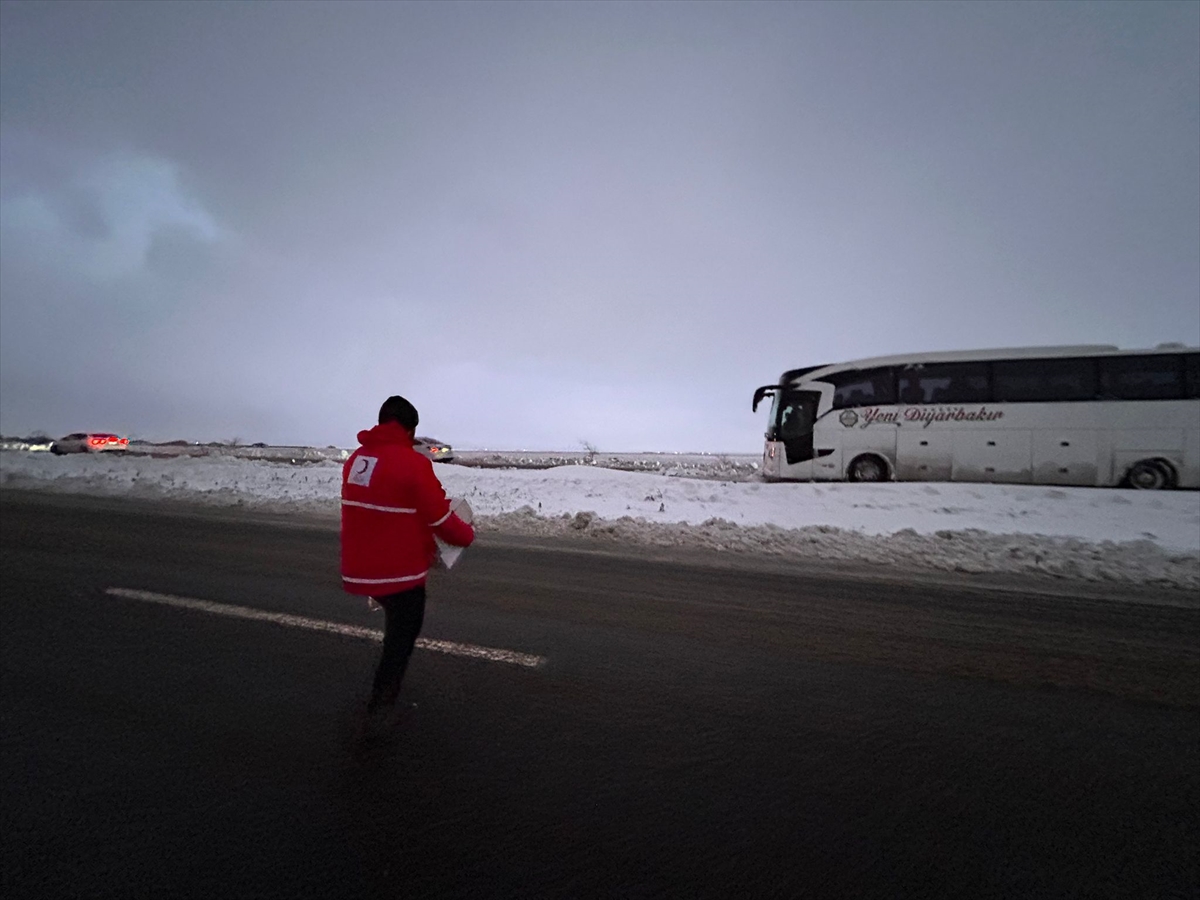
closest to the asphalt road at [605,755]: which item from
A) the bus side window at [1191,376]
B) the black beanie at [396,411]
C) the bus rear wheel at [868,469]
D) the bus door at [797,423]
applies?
the black beanie at [396,411]

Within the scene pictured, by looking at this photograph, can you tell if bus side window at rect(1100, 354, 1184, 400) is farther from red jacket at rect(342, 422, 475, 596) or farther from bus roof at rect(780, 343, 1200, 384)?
red jacket at rect(342, 422, 475, 596)

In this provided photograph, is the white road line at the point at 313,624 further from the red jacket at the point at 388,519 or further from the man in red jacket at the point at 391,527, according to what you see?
the red jacket at the point at 388,519

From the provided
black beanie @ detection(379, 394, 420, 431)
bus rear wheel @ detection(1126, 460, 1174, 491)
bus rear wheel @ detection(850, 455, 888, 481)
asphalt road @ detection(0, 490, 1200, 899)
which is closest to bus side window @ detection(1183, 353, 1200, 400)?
bus rear wheel @ detection(1126, 460, 1174, 491)

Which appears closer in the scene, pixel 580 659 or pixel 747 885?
pixel 747 885

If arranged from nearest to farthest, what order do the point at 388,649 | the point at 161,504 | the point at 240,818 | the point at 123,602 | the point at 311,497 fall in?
the point at 240,818, the point at 388,649, the point at 123,602, the point at 161,504, the point at 311,497

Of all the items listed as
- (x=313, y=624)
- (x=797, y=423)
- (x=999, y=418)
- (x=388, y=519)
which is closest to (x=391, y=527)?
(x=388, y=519)

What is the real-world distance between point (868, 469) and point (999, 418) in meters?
3.74

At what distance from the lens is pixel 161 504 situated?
550 inches

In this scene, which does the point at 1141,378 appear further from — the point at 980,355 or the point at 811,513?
the point at 811,513

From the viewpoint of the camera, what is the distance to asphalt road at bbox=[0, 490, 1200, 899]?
202cm

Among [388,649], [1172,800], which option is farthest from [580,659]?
[1172,800]

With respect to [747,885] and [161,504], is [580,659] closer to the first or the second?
[747,885]

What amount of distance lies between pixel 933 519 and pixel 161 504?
17763 mm

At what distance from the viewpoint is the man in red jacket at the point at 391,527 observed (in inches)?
114
